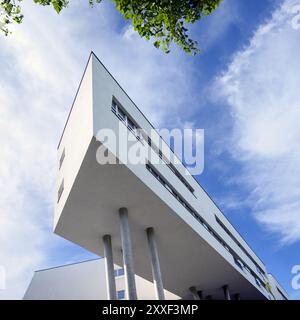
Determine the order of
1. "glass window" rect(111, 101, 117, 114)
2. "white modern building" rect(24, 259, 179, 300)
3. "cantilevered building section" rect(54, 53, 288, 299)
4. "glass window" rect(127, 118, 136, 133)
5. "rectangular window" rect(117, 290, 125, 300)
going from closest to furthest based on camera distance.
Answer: "cantilevered building section" rect(54, 53, 288, 299), "glass window" rect(111, 101, 117, 114), "glass window" rect(127, 118, 136, 133), "rectangular window" rect(117, 290, 125, 300), "white modern building" rect(24, 259, 179, 300)

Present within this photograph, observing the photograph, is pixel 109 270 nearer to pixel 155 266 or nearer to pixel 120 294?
pixel 155 266

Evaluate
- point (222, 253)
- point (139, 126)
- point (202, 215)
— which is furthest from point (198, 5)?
point (222, 253)

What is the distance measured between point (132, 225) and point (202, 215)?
6461 mm

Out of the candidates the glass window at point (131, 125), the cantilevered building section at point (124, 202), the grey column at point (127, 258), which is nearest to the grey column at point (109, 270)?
the cantilevered building section at point (124, 202)

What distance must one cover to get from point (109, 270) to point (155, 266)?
96.5 inches

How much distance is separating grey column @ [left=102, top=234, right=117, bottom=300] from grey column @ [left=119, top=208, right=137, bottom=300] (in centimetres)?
222

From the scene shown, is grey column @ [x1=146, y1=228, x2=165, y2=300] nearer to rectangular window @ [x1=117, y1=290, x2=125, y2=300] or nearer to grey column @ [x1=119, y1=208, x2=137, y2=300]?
grey column @ [x1=119, y1=208, x2=137, y2=300]

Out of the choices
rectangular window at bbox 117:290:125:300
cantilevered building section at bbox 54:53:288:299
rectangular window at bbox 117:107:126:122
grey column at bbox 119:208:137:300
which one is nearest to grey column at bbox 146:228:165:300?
cantilevered building section at bbox 54:53:288:299

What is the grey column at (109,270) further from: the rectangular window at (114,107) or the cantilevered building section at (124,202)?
the rectangular window at (114,107)

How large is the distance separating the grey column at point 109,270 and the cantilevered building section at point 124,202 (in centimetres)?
5

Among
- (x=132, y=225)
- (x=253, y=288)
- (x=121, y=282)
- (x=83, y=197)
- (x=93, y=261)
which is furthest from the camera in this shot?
(x=93, y=261)

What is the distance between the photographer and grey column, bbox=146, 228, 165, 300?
15.6 m

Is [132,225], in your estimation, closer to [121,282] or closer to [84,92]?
[84,92]

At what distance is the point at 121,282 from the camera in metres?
31.3
